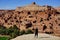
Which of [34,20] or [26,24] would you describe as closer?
[26,24]

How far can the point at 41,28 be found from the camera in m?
61.0

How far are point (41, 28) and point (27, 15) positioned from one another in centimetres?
2036

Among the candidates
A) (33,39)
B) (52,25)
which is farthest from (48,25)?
(33,39)

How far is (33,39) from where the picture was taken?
29719 mm

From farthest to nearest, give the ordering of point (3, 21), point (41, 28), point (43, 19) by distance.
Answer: point (3, 21), point (43, 19), point (41, 28)

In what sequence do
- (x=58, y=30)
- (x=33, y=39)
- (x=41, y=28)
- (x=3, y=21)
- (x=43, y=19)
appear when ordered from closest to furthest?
(x=33, y=39)
(x=58, y=30)
(x=41, y=28)
(x=43, y=19)
(x=3, y=21)

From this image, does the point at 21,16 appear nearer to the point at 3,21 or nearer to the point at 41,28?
the point at 3,21

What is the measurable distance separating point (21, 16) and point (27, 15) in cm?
318

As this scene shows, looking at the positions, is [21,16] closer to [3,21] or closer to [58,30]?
[3,21]

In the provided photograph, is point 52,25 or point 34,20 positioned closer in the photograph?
point 52,25

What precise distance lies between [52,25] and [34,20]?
482 inches

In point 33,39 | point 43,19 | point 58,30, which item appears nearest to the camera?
point 33,39

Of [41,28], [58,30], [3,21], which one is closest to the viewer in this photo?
[58,30]

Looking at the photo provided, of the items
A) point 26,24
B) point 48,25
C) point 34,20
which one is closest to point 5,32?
point 26,24
